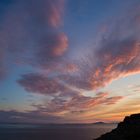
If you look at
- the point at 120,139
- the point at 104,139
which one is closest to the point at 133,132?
the point at 120,139

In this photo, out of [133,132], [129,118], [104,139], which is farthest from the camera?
[129,118]

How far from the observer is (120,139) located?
35.5 metres

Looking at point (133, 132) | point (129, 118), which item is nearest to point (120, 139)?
point (133, 132)

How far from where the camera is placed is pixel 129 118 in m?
48.7

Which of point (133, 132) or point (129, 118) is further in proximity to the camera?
point (129, 118)

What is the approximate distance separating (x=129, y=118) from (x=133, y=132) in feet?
44.6

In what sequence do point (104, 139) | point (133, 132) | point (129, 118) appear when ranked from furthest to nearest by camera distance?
point (129, 118), point (104, 139), point (133, 132)

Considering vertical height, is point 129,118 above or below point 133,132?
above

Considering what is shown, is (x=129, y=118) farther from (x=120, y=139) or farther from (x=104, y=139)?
(x=120, y=139)

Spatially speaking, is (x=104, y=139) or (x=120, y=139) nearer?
(x=120, y=139)

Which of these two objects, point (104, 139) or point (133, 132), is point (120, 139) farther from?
point (104, 139)

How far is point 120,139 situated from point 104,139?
31.8 ft

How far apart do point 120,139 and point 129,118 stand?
46.7ft

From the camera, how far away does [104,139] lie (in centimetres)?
4462
